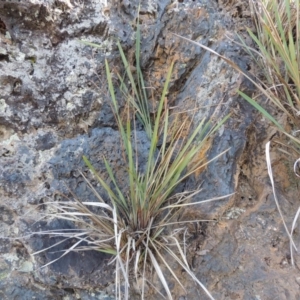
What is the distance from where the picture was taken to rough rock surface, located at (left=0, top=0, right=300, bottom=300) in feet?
2.90

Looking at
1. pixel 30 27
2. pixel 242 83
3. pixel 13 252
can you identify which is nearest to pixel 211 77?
pixel 242 83

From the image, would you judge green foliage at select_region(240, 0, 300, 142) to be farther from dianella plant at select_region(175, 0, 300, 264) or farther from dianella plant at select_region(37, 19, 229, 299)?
dianella plant at select_region(37, 19, 229, 299)

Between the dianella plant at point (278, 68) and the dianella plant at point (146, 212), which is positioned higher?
the dianella plant at point (278, 68)

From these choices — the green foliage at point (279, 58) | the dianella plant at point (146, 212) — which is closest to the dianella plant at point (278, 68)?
the green foliage at point (279, 58)

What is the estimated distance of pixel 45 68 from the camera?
40.4 inches

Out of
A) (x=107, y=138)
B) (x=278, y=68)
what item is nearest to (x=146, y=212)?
(x=107, y=138)

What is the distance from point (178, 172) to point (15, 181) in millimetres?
423

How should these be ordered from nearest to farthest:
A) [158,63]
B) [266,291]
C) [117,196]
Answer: [266,291] → [117,196] → [158,63]

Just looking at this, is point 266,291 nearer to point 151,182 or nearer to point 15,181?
point 151,182

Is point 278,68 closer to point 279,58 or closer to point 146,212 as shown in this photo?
point 279,58

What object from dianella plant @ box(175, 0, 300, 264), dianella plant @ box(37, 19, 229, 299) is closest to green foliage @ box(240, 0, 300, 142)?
dianella plant @ box(175, 0, 300, 264)

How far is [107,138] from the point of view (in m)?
1.02

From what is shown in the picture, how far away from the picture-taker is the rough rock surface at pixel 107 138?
0.88 m

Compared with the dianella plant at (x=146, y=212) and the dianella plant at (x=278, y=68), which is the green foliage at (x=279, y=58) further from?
the dianella plant at (x=146, y=212)
